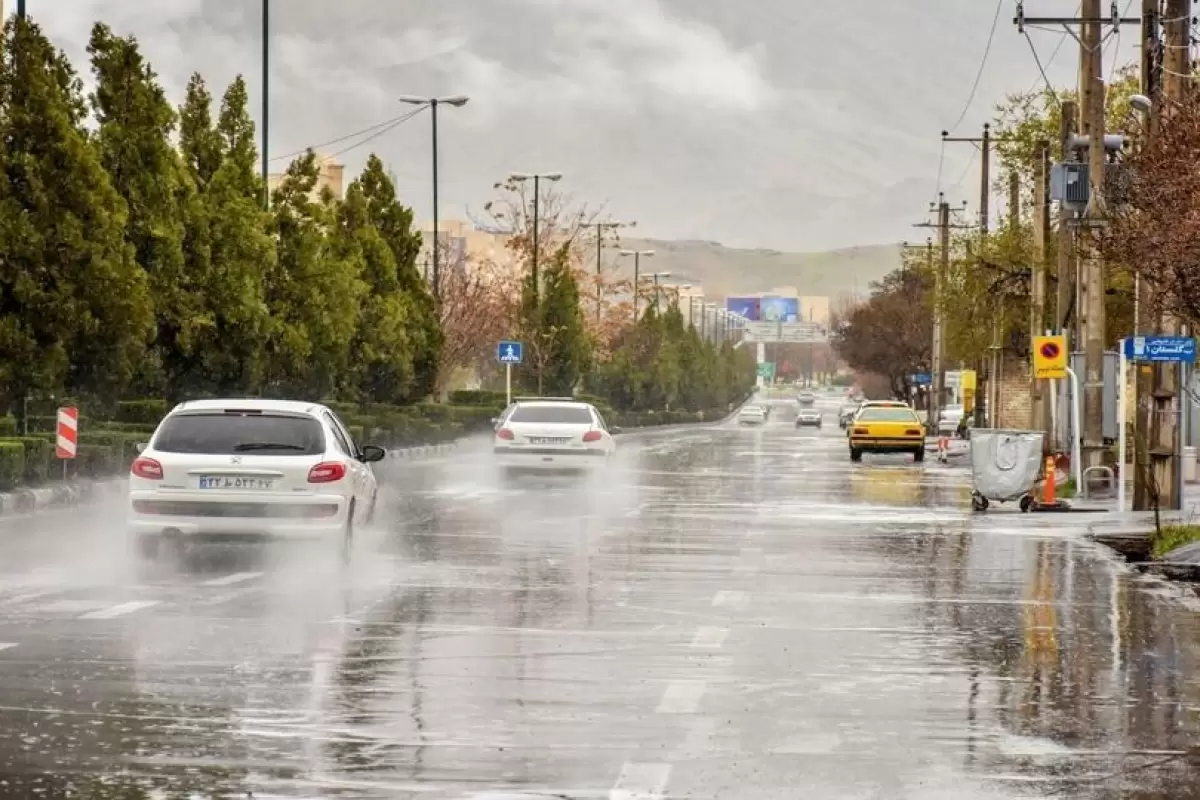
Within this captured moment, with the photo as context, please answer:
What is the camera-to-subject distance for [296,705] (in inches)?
463

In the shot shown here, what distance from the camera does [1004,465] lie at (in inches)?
1435

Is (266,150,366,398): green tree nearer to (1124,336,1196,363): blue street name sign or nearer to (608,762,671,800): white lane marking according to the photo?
(1124,336,1196,363): blue street name sign

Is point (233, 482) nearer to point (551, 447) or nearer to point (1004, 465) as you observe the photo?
point (1004, 465)

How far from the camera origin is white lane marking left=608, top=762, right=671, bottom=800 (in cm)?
923

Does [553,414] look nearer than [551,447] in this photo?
No

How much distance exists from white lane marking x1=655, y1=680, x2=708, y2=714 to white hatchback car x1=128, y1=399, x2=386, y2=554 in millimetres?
8658

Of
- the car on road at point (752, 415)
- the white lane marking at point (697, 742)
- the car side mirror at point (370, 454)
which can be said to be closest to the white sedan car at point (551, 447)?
the car side mirror at point (370, 454)

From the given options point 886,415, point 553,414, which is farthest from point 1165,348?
point 886,415

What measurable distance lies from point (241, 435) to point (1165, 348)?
553 inches

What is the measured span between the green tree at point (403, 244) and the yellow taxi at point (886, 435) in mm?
12302

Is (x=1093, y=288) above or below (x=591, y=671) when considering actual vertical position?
above

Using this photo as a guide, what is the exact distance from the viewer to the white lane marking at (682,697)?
Answer: 11820mm

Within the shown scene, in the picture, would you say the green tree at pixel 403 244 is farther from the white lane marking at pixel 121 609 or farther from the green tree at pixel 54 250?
the white lane marking at pixel 121 609

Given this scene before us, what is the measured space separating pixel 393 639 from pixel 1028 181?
60.3 meters
